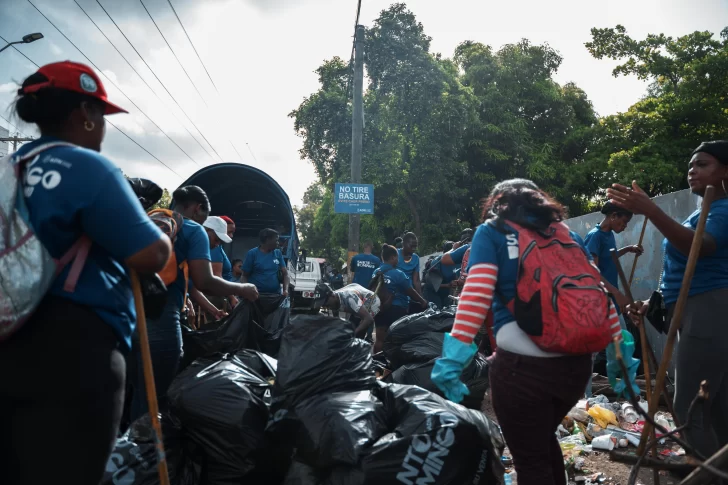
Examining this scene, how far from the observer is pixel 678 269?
8.64 ft

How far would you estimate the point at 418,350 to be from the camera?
4.93 metres

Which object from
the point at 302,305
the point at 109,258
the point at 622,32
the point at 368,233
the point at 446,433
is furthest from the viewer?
the point at 368,233

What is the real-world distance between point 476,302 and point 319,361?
4.03ft

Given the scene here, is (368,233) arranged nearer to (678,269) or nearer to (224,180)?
(224,180)

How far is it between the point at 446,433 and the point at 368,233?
22709 millimetres

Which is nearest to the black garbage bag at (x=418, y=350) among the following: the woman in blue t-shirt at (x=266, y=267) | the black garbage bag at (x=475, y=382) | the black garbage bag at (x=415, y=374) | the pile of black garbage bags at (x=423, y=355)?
the pile of black garbage bags at (x=423, y=355)

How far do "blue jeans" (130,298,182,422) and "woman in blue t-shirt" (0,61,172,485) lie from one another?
1.40 meters

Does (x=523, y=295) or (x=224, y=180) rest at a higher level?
(x=224, y=180)

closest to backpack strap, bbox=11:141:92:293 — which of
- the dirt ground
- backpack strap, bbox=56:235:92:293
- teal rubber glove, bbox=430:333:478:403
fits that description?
backpack strap, bbox=56:235:92:293

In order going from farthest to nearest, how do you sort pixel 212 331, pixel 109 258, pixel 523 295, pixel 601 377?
1. pixel 601 377
2. pixel 212 331
3. pixel 523 295
4. pixel 109 258

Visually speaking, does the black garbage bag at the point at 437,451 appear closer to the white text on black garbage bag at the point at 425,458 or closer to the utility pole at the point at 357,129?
Answer: the white text on black garbage bag at the point at 425,458

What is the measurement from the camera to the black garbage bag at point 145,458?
8.36ft

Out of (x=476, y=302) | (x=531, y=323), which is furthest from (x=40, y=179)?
(x=531, y=323)

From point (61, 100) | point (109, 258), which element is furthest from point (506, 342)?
point (61, 100)
